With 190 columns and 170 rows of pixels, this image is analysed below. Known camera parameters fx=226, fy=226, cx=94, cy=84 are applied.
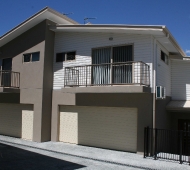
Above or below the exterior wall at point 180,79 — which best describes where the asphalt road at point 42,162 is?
below

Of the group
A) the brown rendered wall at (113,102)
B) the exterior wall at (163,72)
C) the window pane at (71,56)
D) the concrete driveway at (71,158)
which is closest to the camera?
the concrete driveway at (71,158)

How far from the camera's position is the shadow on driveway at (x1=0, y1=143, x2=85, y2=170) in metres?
8.45

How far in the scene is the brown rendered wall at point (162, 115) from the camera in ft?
36.2

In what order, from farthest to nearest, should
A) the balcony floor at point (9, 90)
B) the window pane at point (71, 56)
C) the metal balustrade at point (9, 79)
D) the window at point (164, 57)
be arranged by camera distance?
the metal balustrade at point (9, 79) < the balcony floor at point (9, 90) < the window pane at point (71, 56) < the window at point (164, 57)

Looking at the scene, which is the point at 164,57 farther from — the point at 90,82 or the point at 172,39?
the point at 90,82

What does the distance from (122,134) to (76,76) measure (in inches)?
153

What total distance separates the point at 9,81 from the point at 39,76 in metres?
2.88

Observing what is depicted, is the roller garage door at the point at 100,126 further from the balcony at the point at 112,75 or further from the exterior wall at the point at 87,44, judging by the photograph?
the exterior wall at the point at 87,44

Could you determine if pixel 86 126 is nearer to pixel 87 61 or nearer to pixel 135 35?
pixel 87 61

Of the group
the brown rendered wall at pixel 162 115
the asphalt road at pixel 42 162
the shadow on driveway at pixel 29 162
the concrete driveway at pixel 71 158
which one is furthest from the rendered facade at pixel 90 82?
the shadow on driveway at pixel 29 162

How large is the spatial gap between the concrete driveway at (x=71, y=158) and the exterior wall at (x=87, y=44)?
12.3 ft

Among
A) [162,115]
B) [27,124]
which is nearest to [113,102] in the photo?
[162,115]

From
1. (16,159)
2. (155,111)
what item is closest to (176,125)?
(155,111)

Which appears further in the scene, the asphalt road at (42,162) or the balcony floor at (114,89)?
the balcony floor at (114,89)
